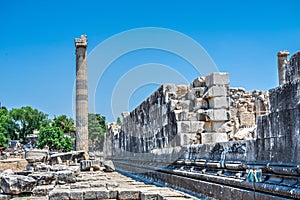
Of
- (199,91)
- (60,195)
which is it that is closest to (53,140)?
(199,91)

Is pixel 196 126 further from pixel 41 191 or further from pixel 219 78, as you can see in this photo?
pixel 41 191

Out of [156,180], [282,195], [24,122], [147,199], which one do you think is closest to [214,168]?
[147,199]

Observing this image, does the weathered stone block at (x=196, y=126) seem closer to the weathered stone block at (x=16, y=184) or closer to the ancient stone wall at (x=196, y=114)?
the ancient stone wall at (x=196, y=114)

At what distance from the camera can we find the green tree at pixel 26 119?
70688 mm

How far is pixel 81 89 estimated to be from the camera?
1294 inches

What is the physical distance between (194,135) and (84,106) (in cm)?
2454

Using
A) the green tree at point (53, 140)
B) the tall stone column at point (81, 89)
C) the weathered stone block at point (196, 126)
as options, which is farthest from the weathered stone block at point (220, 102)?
the green tree at point (53, 140)

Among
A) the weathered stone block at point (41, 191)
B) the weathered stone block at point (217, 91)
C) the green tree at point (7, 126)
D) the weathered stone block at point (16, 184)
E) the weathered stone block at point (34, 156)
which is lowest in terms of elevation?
the weathered stone block at point (41, 191)

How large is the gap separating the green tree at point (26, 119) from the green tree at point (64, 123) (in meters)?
2.87

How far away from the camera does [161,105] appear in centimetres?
1192

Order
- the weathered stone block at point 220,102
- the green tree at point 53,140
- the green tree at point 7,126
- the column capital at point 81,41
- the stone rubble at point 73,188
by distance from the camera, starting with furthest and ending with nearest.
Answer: the green tree at point 7,126
the green tree at point 53,140
the column capital at point 81,41
the weathered stone block at point 220,102
the stone rubble at point 73,188

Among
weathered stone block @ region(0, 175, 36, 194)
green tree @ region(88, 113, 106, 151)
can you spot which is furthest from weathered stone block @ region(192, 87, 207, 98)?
green tree @ region(88, 113, 106, 151)

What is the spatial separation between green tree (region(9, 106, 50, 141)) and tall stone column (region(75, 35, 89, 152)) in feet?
134

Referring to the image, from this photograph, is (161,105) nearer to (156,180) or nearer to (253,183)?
(156,180)
